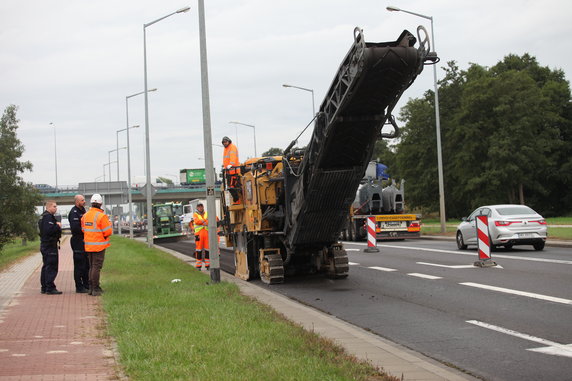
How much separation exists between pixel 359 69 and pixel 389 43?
2.08 feet

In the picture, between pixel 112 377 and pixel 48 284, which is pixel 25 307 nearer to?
pixel 48 284

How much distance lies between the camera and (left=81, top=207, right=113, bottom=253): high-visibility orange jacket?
44.9 feet

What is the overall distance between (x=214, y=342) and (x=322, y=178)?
6665 millimetres

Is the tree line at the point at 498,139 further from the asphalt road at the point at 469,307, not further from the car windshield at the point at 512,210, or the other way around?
the asphalt road at the point at 469,307

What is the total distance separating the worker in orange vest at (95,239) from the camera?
539 inches

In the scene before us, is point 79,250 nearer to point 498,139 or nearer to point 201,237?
point 201,237

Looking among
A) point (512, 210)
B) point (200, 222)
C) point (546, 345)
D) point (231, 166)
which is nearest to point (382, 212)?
point (512, 210)

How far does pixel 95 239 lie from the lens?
45.0 ft

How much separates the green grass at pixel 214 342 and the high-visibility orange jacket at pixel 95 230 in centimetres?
103

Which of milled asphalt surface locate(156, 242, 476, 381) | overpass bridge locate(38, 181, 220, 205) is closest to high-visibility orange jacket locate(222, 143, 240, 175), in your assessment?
milled asphalt surface locate(156, 242, 476, 381)

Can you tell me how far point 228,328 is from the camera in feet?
28.7

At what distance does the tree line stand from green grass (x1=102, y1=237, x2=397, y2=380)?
50696mm

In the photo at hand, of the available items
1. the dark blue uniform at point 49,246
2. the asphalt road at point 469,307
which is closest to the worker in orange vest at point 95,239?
the dark blue uniform at point 49,246

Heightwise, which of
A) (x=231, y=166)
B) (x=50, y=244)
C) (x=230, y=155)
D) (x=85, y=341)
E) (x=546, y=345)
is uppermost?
(x=230, y=155)
